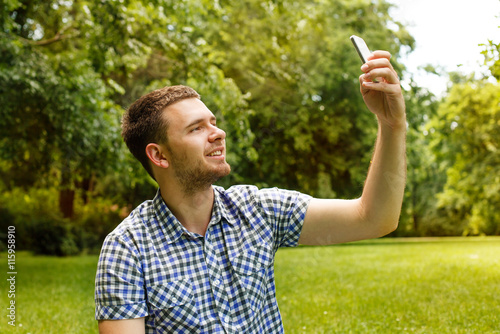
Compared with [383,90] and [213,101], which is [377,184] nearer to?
[383,90]

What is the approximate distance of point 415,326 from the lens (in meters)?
5.02

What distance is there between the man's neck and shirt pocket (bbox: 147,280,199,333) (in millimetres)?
277

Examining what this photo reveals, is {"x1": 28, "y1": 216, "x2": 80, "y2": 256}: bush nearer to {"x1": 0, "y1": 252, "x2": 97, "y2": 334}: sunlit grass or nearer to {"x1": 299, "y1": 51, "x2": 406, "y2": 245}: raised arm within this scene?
{"x1": 0, "y1": 252, "x2": 97, "y2": 334}: sunlit grass

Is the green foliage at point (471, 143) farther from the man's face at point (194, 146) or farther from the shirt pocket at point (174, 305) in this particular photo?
the shirt pocket at point (174, 305)

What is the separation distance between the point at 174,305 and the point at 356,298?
544cm

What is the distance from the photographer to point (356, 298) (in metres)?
6.80

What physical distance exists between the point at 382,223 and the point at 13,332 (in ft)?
16.1

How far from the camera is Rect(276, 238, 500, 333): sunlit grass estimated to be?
5.08m

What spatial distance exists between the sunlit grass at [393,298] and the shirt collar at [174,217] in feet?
11.0

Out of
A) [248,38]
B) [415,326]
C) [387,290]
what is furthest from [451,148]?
[415,326]

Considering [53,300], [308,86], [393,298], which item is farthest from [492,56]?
[308,86]

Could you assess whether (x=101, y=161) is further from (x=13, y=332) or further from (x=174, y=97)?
(x=174, y=97)

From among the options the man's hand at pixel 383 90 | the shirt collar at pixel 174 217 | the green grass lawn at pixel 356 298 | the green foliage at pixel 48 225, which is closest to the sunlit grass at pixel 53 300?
the green grass lawn at pixel 356 298

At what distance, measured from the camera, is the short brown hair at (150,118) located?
2.02m
